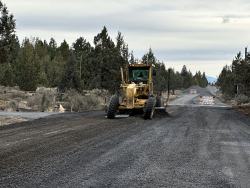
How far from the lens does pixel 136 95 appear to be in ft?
51.3

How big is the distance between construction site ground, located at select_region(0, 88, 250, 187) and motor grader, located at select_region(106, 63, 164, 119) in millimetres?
3763

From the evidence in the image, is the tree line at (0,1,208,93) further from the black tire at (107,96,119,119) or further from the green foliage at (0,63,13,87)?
the black tire at (107,96,119,119)

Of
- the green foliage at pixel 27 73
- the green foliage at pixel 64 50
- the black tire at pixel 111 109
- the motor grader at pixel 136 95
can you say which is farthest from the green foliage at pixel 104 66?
the green foliage at pixel 64 50

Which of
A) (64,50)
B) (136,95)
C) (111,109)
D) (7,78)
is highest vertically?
(64,50)

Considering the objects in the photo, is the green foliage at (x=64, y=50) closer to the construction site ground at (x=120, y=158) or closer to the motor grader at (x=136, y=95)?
the motor grader at (x=136, y=95)

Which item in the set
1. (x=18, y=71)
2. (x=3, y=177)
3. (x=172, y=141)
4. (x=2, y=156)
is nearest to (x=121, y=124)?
(x=172, y=141)

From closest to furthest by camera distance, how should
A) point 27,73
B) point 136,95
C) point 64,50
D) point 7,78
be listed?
point 136,95, point 27,73, point 7,78, point 64,50

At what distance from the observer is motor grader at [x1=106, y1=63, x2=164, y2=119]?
14.5 m

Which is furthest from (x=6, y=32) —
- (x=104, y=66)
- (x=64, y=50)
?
(x=64, y=50)

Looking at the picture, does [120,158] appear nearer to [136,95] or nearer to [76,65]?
[136,95]

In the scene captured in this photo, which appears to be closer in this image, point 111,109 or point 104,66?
point 111,109

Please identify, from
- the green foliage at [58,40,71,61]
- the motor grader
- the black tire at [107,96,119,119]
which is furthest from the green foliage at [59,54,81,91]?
the green foliage at [58,40,71,61]

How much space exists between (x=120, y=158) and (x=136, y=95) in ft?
29.5

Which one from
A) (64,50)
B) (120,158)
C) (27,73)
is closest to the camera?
(120,158)
